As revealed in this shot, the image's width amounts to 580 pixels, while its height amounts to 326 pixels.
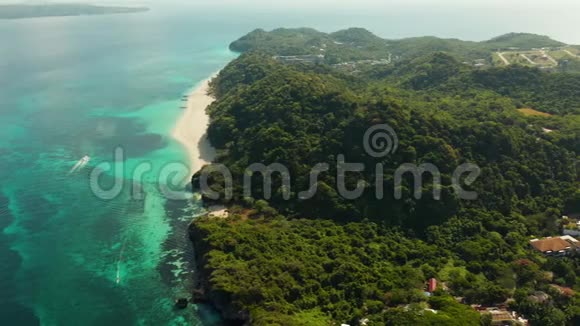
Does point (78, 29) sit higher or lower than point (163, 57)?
higher

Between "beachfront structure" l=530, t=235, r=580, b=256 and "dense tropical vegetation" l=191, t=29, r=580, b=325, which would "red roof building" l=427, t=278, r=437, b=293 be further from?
"beachfront structure" l=530, t=235, r=580, b=256

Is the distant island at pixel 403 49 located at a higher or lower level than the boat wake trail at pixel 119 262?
higher

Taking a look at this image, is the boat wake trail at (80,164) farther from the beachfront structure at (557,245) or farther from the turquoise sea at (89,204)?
the beachfront structure at (557,245)

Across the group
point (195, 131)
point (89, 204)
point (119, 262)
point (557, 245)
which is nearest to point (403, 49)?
point (195, 131)

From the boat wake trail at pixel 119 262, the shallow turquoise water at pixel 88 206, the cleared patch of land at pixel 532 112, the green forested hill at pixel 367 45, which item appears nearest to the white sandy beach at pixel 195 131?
the shallow turquoise water at pixel 88 206

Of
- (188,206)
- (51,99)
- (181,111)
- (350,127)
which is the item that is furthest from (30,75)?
(350,127)

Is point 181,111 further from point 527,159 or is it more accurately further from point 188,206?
point 527,159
